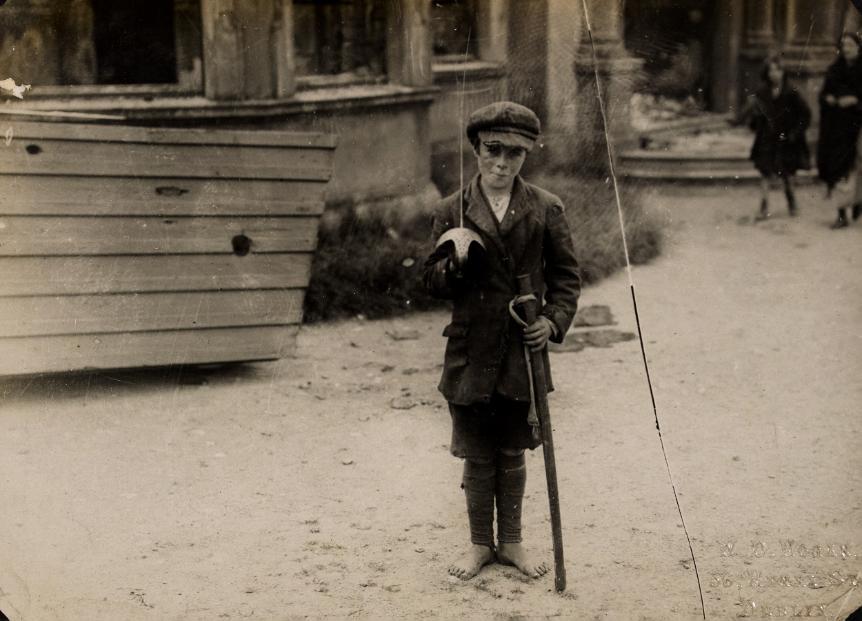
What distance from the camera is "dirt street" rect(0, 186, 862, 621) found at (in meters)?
3.53

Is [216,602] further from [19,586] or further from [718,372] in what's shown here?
[718,372]

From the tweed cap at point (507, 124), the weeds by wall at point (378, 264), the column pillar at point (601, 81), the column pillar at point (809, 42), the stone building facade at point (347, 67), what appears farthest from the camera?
the column pillar at point (809, 42)

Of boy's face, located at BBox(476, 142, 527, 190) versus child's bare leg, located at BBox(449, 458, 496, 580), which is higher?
boy's face, located at BBox(476, 142, 527, 190)

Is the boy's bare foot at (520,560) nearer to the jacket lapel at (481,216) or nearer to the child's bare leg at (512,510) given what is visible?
the child's bare leg at (512,510)

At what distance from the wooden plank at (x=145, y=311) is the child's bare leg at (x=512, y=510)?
94.9 inches

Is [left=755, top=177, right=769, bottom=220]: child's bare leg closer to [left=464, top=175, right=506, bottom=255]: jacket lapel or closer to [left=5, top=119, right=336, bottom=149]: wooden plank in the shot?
[left=5, top=119, right=336, bottom=149]: wooden plank

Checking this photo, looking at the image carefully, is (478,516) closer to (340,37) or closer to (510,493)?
(510,493)

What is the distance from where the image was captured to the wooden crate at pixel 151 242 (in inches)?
204

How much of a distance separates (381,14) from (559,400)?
4011mm

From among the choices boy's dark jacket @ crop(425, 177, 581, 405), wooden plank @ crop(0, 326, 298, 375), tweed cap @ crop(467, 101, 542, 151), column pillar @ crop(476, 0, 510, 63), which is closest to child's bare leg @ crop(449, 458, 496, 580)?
boy's dark jacket @ crop(425, 177, 581, 405)

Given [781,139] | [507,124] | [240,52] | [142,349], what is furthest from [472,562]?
[781,139]

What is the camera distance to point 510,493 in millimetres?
3629

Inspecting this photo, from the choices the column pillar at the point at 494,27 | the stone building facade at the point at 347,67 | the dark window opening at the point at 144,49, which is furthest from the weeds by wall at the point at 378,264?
the dark window opening at the point at 144,49

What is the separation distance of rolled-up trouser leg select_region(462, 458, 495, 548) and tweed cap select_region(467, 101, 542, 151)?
3.75 ft
